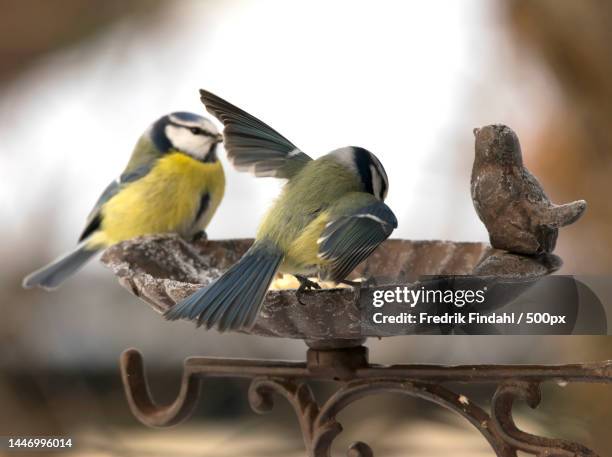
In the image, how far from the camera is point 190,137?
64.9 inches

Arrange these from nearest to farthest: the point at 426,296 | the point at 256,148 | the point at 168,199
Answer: the point at 426,296 → the point at 256,148 → the point at 168,199

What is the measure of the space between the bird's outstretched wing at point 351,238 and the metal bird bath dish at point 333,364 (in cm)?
3

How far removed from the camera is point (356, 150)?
1.04 meters

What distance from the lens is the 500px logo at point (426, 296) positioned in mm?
852

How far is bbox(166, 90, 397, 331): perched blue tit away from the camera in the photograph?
86cm

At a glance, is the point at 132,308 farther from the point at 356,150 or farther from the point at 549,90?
the point at 356,150

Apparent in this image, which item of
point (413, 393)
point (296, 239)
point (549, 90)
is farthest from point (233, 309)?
point (549, 90)

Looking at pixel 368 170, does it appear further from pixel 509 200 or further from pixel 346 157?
pixel 509 200

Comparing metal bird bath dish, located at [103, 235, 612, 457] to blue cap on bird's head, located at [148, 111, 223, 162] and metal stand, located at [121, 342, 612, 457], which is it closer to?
metal stand, located at [121, 342, 612, 457]

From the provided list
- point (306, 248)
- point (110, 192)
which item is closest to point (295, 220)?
point (306, 248)

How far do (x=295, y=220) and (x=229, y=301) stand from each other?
17cm

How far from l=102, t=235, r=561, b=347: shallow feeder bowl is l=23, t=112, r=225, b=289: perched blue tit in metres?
0.35

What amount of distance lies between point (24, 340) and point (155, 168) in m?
0.74

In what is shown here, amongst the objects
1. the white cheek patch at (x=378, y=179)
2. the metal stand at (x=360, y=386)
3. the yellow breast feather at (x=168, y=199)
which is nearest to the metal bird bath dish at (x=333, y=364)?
the metal stand at (x=360, y=386)
